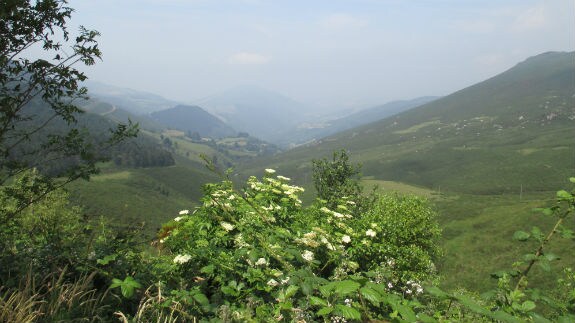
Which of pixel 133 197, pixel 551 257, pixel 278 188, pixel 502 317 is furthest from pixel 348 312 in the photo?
pixel 133 197

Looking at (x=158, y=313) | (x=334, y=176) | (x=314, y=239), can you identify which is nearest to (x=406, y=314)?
(x=314, y=239)

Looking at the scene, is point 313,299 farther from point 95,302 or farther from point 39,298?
point 39,298

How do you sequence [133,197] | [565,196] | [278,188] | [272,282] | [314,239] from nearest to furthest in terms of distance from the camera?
[565,196]
[272,282]
[314,239]
[278,188]
[133,197]

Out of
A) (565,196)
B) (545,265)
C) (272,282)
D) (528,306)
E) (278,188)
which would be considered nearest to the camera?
(528,306)

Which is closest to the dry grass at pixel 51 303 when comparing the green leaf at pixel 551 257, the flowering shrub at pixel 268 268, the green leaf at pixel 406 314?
the flowering shrub at pixel 268 268

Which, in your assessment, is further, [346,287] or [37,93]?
[37,93]

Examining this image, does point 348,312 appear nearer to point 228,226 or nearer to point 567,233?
point 567,233

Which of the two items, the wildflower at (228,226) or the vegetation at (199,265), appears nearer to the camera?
the vegetation at (199,265)

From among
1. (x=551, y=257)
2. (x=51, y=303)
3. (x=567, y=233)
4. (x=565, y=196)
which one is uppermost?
(x=565, y=196)

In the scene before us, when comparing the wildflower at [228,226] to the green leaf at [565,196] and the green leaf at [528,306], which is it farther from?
the green leaf at [565,196]

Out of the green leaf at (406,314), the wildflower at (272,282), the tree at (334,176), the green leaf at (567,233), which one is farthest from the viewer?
the tree at (334,176)

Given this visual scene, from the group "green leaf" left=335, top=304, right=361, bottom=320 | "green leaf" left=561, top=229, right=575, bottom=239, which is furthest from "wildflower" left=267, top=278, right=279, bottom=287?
"green leaf" left=561, top=229, right=575, bottom=239

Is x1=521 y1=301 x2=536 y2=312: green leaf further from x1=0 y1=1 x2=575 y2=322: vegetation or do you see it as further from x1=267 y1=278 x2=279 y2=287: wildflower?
x1=267 y1=278 x2=279 y2=287: wildflower

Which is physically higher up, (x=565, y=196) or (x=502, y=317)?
(x=565, y=196)
